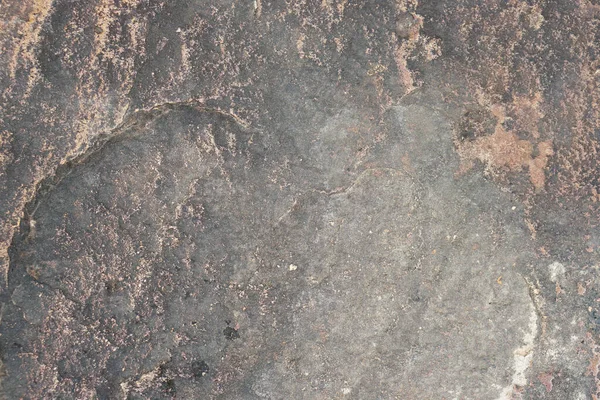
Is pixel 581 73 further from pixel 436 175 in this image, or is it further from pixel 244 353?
pixel 244 353

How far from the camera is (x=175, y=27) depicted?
182cm

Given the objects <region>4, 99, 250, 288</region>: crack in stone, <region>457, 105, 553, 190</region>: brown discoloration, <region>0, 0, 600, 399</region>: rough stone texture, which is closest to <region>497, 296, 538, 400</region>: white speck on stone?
<region>0, 0, 600, 399</region>: rough stone texture

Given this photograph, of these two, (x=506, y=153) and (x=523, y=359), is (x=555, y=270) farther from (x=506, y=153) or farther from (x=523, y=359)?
(x=506, y=153)

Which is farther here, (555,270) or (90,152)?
(555,270)

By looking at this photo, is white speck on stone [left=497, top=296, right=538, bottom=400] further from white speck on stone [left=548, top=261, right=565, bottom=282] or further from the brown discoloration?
the brown discoloration

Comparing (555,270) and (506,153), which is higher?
(506,153)

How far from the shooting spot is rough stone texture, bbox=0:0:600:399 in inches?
70.6

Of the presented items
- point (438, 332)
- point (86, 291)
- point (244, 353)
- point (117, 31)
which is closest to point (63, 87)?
point (117, 31)

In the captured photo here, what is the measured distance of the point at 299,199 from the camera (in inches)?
76.1

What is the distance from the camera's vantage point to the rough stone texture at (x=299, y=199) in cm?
179

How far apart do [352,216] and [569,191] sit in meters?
0.78

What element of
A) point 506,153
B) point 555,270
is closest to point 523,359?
point 555,270

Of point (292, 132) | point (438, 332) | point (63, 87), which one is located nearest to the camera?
point (63, 87)

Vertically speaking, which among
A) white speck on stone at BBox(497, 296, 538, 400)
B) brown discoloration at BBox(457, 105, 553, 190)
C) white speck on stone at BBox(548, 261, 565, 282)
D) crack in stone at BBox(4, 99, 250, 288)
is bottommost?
white speck on stone at BBox(497, 296, 538, 400)
